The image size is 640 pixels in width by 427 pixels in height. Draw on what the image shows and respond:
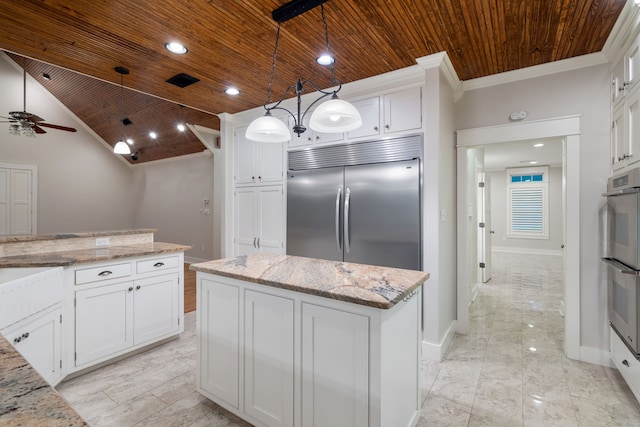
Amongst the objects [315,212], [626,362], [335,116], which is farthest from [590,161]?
[315,212]

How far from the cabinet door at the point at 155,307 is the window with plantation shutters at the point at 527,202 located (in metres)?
9.00

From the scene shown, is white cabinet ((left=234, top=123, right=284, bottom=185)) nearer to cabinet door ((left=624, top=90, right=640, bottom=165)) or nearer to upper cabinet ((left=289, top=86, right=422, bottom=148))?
upper cabinet ((left=289, top=86, right=422, bottom=148))

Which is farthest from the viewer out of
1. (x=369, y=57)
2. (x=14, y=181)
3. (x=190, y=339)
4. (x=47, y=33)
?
(x=14, y=181)

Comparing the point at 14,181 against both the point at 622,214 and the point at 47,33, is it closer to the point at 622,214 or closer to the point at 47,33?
the point at 47,33

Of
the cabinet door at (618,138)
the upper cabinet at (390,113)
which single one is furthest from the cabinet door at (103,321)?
the cabinet door at (618,138)

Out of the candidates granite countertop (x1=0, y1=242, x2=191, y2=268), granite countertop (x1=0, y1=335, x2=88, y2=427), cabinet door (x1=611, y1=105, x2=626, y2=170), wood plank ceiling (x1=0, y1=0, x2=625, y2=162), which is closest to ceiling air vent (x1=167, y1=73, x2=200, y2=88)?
wood plank ceiling (x1=0, y1=0, x2=625, y2=162)

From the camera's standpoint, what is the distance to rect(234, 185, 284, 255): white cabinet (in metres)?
3.64

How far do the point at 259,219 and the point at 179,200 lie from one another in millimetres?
4546

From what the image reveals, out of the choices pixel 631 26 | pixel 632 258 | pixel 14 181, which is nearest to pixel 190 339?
pixel 632 258

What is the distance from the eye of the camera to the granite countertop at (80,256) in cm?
202

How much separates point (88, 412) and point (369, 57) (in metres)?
3.31

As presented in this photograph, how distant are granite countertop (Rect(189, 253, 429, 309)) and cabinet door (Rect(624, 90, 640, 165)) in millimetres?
1722

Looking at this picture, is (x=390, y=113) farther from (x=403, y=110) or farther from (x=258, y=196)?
(x=258, y=196)

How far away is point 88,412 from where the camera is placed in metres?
1.89
